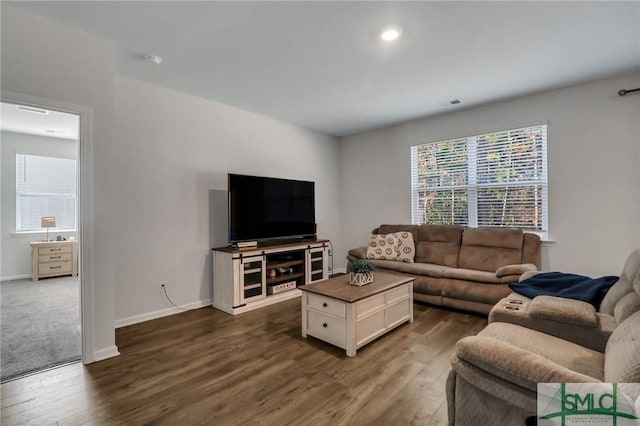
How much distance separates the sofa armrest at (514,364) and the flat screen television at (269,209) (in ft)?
9.41

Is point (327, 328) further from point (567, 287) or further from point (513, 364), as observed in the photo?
point (567, 287)

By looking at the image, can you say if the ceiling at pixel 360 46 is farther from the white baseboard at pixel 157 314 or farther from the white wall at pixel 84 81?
the white baseboard at pixel 157 314

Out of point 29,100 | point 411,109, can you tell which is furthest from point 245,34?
point 411,109

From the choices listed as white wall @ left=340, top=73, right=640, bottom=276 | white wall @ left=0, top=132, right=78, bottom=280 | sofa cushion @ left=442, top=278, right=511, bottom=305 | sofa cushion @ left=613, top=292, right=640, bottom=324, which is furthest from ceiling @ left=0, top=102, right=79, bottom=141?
white wall @ left=340, top=73, right=640, bottom=276

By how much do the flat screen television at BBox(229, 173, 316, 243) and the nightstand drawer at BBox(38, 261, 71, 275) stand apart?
411cm

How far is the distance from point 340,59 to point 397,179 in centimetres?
262

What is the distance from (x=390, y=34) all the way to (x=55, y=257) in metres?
6.50

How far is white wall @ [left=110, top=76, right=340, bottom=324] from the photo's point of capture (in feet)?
10.2

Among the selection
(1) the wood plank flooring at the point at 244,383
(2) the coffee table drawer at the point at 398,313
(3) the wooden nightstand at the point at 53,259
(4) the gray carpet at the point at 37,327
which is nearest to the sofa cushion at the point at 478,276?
(1) the wood plank flooring at the point at 244,383

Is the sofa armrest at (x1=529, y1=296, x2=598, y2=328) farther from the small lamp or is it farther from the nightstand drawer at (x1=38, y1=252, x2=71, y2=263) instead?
the small lamp

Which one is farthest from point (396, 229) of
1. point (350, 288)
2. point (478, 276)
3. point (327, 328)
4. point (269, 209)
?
point (327, 328)

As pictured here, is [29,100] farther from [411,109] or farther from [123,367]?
[411,109]

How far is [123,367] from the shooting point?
2.25 meters

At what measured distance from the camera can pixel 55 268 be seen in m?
5.33
